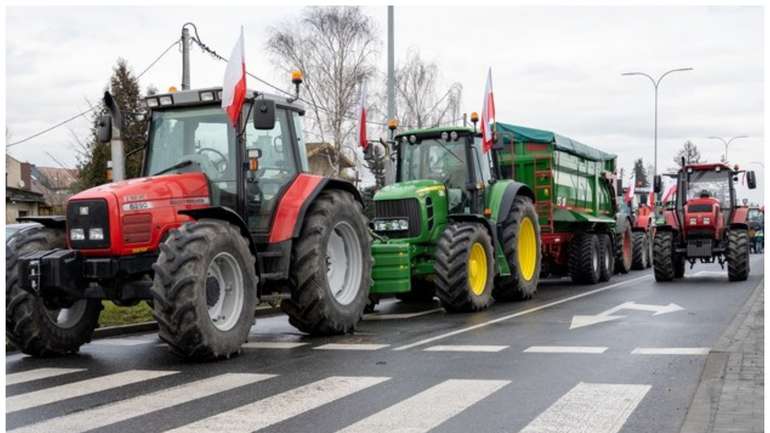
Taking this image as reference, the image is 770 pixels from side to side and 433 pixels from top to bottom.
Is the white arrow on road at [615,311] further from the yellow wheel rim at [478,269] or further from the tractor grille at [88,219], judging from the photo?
the tractor grille at [88,219]

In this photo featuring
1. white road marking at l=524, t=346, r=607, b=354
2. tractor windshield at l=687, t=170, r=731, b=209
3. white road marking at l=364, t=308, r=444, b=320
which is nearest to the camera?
white road marking at l=524, t=346, r=607, b=354

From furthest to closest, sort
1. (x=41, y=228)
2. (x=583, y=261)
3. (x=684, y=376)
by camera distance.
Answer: (x=583, y=261), (x=41, y=228), (x=684, y=376)

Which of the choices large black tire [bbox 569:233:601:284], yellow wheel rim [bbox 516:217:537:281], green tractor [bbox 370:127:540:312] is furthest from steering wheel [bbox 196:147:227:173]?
large black tire [bbox 569:233:601:284]

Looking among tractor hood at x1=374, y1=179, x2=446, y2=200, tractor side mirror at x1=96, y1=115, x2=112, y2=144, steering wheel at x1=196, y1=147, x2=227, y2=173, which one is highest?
tractor side mirror at x1=96, y1=115, x2=112, y2=144

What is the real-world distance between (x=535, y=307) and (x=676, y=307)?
2.21m

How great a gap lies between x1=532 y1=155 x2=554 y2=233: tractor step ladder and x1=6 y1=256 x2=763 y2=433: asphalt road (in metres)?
5.79

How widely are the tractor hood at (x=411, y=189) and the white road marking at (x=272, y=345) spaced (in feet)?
14.5

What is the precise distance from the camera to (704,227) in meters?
21.4

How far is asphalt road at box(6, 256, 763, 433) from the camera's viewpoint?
686 centimetres

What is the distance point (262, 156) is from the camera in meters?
11.4

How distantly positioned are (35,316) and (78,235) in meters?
0.99

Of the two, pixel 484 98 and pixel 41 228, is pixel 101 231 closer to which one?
pixel 41 228

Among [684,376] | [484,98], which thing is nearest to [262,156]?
[684,376]

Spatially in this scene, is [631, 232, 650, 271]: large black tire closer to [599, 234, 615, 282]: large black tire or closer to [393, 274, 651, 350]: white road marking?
[599, 234, 615, 282]: large black tire
